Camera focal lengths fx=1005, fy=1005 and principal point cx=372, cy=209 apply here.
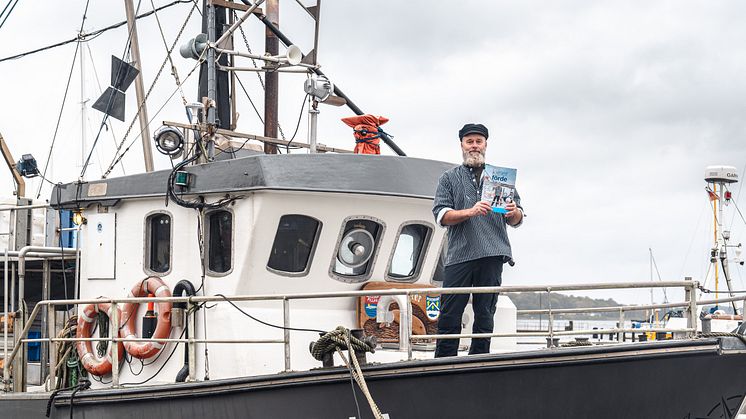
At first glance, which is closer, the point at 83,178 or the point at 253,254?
the point at 253,254

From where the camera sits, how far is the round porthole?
8.87m

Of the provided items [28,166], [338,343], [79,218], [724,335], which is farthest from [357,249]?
[28,166]

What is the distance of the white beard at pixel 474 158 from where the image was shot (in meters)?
7.41

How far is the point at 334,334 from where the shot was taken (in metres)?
6.97

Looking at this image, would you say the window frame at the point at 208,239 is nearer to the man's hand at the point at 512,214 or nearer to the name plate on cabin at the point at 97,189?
the name plate on cabin at the point at 97,189

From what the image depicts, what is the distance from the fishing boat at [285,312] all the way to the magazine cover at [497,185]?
71 centimetres

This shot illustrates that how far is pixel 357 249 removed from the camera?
8.90 meters

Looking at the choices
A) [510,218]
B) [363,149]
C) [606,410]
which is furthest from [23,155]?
[606,410]

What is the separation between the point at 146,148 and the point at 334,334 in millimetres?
4781

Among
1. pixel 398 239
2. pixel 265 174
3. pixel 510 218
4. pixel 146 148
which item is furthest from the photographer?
pixel 146 148

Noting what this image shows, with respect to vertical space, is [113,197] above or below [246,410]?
above

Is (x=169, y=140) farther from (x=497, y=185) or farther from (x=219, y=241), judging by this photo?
(x=497, y=185)

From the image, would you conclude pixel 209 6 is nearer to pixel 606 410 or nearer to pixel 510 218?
pixel 510 218

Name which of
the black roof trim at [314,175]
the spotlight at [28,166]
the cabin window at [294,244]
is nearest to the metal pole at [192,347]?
the cabin window at [294,244]
